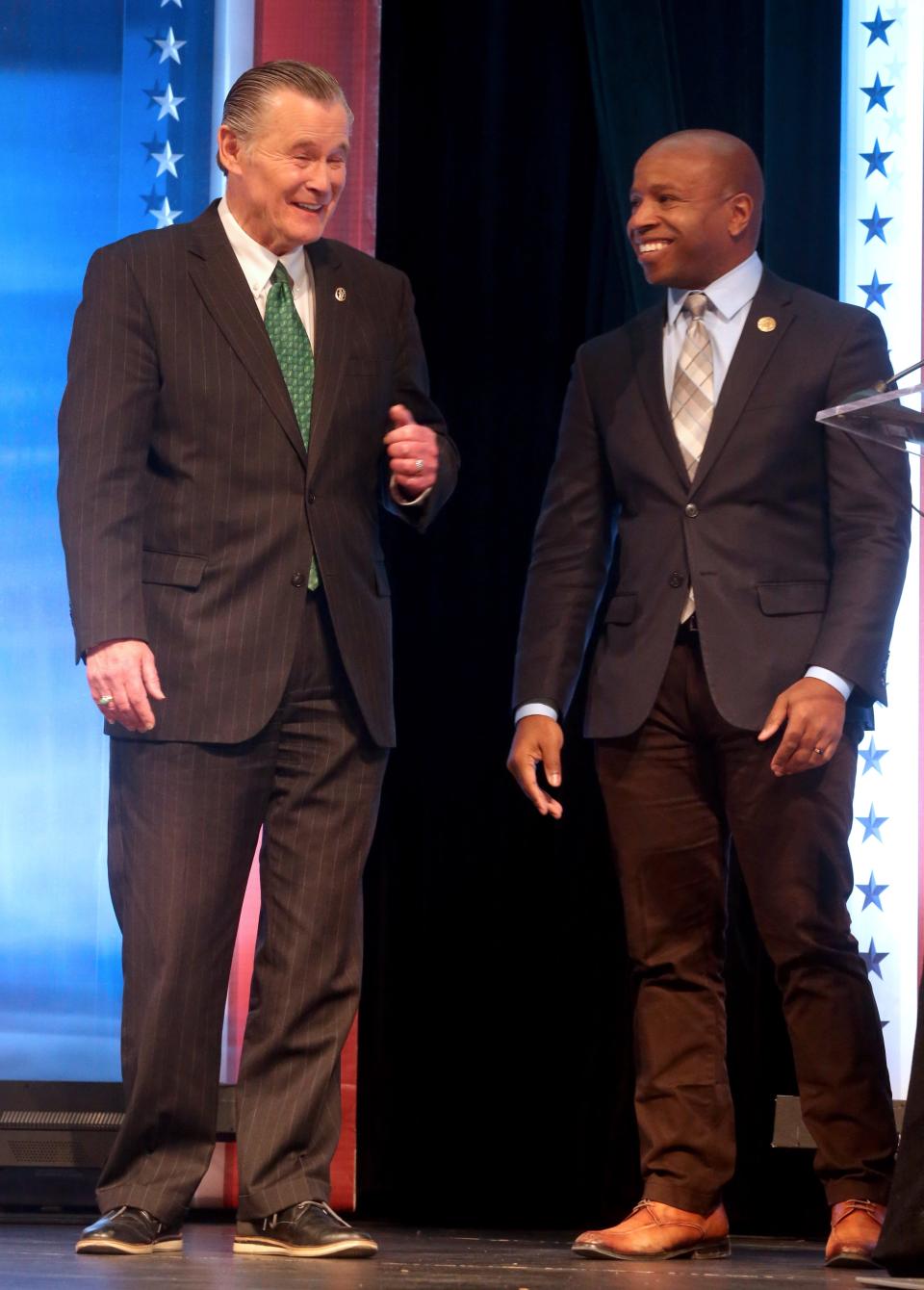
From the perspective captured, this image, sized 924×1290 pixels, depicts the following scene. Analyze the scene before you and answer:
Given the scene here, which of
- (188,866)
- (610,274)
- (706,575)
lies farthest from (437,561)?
(188,866)

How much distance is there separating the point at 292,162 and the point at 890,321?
1.40 metres

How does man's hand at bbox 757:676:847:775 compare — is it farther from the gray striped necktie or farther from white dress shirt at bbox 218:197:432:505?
white dress shirt at bbox 218:197:432:505

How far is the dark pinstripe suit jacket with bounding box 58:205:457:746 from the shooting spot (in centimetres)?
256

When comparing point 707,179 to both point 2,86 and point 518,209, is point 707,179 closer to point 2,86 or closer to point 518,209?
point 518,209

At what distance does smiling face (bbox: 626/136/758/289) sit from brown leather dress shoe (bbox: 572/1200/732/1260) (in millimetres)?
1470

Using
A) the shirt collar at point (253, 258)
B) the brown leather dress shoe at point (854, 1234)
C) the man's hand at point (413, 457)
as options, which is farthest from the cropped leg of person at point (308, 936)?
the brown leather dress shoe at point (854, 1234)

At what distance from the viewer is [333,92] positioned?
2709 millimetres

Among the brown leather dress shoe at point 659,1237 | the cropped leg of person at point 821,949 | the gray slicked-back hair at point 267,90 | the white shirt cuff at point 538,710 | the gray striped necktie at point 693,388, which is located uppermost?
the gray slicked-back hair at point 267,90

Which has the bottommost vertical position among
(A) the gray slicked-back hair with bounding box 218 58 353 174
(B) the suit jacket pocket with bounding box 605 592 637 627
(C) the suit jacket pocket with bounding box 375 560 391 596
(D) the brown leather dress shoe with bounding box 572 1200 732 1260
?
(D) the brown leather dress shoe with bounding box 572 1200 732 1260

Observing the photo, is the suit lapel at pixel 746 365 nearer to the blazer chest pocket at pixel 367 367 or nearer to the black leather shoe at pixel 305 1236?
the blazer chest pocket at pixel 367 367

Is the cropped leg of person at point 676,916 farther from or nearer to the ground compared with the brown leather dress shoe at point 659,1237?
farther from the ground

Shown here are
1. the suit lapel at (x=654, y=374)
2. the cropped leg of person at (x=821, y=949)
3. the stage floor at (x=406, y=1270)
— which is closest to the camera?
the stage floor at (x=406, y=1270)

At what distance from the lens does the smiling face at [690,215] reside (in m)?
2.88

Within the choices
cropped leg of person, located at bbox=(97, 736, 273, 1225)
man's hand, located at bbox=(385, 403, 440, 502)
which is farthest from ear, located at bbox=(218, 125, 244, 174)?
cropped leg of person, located at bbox=(97, 736, 273, 1225)
